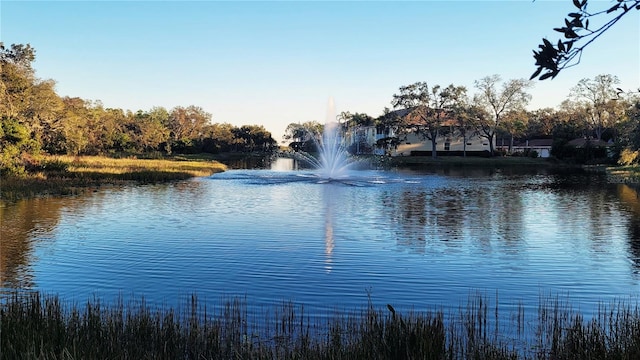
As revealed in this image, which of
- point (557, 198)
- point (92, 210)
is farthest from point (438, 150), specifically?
point (92, 210)

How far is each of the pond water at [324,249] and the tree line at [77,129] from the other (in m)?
9.08

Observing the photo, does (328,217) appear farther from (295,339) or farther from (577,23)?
(577,23)

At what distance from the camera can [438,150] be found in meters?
89.0

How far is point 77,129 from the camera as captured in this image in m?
51.3

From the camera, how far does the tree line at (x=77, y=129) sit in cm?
3369

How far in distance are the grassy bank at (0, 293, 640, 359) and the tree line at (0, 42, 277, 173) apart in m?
27.3

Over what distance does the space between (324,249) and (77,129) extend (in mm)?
43886

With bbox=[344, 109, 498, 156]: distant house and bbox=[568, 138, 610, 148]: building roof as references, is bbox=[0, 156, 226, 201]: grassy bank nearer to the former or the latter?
bbox=[344, 109, 498, 156]: distant house

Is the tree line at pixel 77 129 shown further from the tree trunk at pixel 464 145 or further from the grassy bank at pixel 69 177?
the tree trunk at pixel 464 145

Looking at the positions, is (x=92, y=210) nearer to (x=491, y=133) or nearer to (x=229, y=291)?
(x=229, y=291)

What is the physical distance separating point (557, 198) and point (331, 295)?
945 inches

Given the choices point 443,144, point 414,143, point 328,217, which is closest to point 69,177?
point 328,217

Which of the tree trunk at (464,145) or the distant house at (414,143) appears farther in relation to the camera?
the distant house at (414,143)

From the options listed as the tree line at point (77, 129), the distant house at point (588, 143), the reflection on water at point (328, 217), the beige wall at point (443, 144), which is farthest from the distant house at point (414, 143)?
the reflection on water at point (328, 217)
